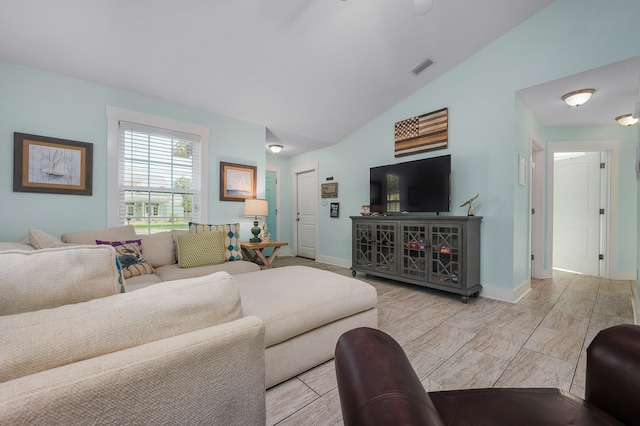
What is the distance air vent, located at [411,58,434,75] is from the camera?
3213mm

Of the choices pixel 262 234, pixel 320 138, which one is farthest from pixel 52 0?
pixel 320 138

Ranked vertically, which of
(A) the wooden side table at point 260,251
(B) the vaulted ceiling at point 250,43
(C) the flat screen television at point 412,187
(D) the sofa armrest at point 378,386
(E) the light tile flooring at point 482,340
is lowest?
(E) the light tile flooring at point 482,340

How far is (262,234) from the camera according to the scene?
3.88 metres

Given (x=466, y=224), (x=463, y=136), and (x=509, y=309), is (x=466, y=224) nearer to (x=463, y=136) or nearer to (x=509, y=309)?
(x=509, y=309)

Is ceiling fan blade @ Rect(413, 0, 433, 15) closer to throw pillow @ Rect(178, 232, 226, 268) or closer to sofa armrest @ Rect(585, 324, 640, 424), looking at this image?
sofa armrest @ Rect(585, 324, 640, 424)

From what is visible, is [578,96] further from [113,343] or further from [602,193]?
[113,343]

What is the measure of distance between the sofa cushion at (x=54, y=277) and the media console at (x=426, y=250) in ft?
9.90

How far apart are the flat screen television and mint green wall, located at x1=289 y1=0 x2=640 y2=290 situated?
290 millimetres

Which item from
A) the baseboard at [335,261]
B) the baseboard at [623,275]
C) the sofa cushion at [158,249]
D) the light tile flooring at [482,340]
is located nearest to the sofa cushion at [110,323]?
the light tile flooring at [482,340]

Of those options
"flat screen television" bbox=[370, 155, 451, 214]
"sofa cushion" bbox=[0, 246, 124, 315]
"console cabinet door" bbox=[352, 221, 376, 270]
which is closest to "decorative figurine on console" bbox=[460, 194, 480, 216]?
"flat screen television" bbox=[370, 155, 451, 214]

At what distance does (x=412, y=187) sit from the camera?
3547mm

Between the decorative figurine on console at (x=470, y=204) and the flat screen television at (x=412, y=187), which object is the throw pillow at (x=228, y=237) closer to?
the flat screen television at (x=412, y=187)

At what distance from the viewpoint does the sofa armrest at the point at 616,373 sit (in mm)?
736

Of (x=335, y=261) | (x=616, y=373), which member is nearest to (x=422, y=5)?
(x=616, y=373)
